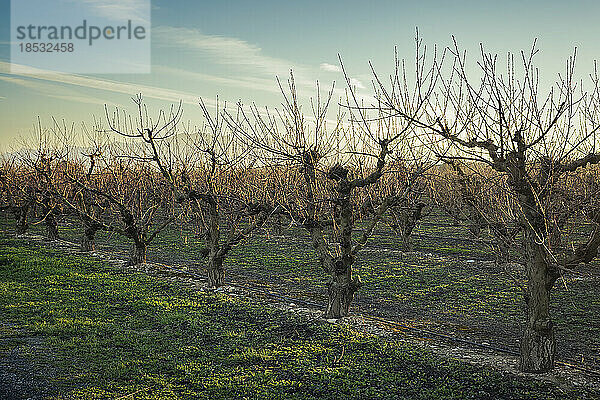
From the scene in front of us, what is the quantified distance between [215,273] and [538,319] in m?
8.85

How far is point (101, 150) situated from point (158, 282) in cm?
845

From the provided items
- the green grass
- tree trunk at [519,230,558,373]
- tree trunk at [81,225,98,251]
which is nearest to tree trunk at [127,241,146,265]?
tree trunk at [81,225,98,251]

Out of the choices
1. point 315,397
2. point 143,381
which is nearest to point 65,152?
point 143,381

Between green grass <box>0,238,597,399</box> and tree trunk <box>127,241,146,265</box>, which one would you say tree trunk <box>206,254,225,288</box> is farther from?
tree trunk <box>127,241,146,265</box>

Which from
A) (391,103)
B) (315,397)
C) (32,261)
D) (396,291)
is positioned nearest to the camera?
(315,397)

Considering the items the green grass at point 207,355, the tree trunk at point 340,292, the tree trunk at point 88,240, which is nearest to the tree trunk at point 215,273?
the green grass at point 207,355

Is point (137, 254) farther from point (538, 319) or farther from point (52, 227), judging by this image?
point (538, 319)

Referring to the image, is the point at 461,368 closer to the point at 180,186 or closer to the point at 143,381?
the point at 143,381

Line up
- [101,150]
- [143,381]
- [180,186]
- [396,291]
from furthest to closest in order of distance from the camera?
[101,150] < [180,186] < [396,291] < [143,381]

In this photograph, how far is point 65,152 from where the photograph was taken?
24312 millimetres

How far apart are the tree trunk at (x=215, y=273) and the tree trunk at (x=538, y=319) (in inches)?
337

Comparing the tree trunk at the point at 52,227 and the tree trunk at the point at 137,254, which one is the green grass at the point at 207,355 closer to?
the tree trunk at the point at 137,254

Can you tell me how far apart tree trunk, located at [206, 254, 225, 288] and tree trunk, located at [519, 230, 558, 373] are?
8.55 meters

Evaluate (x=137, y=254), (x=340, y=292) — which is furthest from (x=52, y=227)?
(x=340, y=292)
